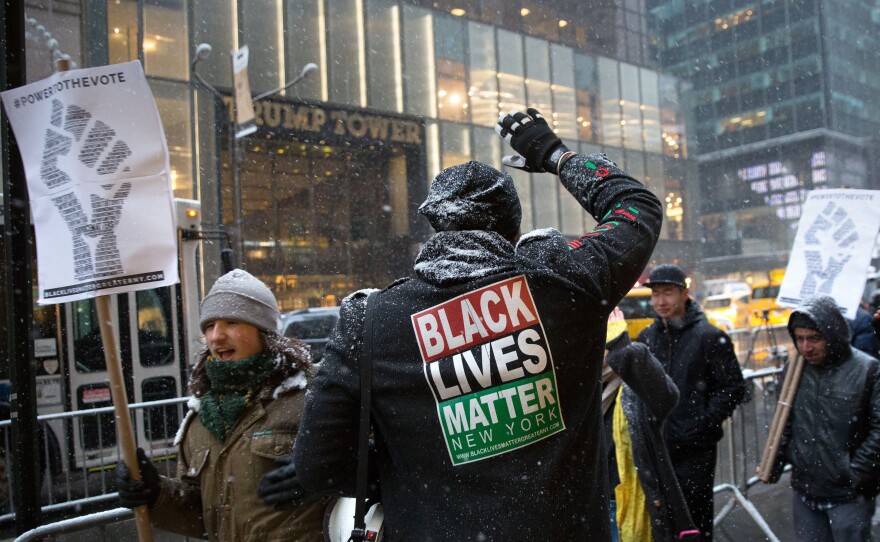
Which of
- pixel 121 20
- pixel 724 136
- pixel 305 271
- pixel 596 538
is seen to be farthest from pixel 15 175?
pixel 724 136

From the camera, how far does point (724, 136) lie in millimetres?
100500

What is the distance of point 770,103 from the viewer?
9400 cm

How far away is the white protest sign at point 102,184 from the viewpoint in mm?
2518

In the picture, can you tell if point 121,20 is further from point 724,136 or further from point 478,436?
point 724,136

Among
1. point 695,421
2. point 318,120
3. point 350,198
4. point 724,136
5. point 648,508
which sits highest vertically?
point 724,136

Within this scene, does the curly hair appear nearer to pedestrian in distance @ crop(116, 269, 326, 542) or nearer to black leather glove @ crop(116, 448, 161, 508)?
pedestrian in distance @ crop(116, 269, 326, 542)

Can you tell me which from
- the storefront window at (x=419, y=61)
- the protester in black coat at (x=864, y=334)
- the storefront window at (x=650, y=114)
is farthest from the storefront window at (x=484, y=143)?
the protester in black coat at (x=864, y=334)

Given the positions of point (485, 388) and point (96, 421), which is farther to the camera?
point (96, 421)

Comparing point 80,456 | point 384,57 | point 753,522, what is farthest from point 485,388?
point 384,57

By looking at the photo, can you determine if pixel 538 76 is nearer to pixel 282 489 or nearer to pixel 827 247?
pixel 827 247

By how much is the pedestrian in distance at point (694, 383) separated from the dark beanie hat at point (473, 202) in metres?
2.88

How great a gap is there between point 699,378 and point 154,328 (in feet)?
24.7

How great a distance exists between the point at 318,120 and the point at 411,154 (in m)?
4.10

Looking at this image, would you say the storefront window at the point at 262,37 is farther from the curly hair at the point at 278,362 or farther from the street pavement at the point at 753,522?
the curly hair at the point at 278,362
